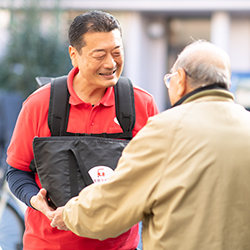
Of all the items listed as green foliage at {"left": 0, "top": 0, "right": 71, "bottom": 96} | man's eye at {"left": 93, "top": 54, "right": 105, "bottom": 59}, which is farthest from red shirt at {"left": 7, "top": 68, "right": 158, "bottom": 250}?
green foliage at {"left": 0, "top": 0, "right": 71, "bottom": 96}

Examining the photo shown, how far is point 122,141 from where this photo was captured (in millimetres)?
2043

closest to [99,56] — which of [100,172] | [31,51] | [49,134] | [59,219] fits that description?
[49,134]

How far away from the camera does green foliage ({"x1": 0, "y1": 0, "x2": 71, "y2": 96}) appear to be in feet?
29.6

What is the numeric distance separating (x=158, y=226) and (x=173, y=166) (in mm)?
236

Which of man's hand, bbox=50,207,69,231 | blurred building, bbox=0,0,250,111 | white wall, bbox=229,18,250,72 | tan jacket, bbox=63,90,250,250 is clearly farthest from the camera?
white wall, bbox=229,18,250,72

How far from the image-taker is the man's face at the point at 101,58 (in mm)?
2088

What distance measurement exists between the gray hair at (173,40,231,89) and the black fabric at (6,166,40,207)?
0.98 metres

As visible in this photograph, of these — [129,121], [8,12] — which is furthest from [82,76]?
[8,12]

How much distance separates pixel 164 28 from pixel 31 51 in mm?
4708

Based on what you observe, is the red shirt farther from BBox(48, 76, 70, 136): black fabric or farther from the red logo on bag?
the red logo on bag

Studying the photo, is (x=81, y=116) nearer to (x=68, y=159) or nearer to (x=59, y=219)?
(x=68, y=159)

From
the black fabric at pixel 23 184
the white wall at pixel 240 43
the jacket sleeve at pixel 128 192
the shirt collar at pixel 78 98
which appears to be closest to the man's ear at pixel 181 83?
the jacket sleeve at pixel 128 192

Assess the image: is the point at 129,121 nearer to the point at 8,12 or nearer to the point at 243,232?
the point at 243,232

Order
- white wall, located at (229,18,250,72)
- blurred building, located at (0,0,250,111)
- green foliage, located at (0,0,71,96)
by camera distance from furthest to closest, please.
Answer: white wall, located at (229,18,250,72) < blurred building, located at (0,0,250,111) < green foliage, located at (0,0,71,96)
